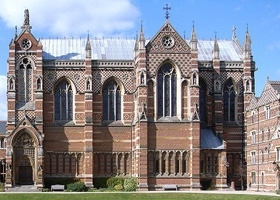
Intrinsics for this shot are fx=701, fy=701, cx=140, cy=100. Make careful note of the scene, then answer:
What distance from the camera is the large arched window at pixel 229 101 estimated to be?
301ft

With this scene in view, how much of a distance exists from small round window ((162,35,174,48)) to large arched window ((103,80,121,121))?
8724 mm

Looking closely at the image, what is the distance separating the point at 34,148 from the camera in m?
86.2

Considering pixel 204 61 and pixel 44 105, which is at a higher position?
pixel 204 61

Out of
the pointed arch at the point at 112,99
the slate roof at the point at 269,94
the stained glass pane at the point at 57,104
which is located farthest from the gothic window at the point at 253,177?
the stained glass pane at the point at 57,104

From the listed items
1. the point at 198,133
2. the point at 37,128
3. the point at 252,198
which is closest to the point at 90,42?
the point at 37,128

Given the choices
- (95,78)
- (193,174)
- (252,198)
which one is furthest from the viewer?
(95,78)

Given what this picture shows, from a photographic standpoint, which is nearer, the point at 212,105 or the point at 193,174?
the point at 193,174

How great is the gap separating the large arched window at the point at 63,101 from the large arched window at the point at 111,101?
4330 mm

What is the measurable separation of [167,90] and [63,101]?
44.2 feet

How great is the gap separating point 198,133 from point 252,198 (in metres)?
19.6

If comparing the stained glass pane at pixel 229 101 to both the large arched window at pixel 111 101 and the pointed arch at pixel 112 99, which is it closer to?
the pointed arch at pixel 112 99

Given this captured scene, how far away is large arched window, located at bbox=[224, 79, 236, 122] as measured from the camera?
91625mm

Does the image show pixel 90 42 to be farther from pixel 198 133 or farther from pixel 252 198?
pixel 252 198

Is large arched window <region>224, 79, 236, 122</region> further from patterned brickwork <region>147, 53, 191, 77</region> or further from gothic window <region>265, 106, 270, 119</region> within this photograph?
gothic window <region>265, 106, 270, 119</region>
